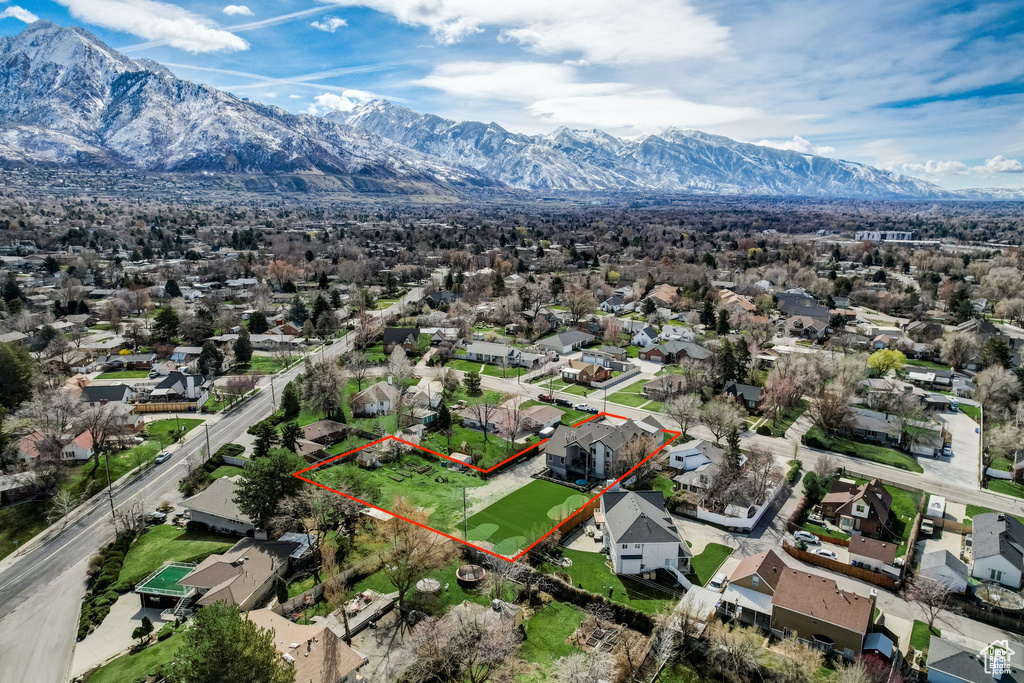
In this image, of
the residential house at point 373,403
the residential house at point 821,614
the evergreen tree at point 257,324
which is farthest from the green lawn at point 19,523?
the residential house at point 821,614

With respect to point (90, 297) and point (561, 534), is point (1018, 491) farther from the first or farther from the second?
point (90, 297)

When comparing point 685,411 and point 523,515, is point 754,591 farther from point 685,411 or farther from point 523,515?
point 685,411

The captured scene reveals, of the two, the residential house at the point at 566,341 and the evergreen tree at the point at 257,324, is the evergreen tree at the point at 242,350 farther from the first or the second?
the residential house at the point at 566,341

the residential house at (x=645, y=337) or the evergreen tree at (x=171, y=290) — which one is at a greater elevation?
the evergreen tree at (x=171, y=290)

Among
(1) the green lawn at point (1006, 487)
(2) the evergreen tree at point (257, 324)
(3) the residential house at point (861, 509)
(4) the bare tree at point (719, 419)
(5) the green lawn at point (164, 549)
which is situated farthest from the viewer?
(2) the evergreen tree at point (257, 324)

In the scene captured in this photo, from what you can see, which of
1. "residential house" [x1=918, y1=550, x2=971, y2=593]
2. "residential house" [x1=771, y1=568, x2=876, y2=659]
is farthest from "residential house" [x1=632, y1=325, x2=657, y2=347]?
"residential house" [x1=771, y1=568, x2=876, y2=659]

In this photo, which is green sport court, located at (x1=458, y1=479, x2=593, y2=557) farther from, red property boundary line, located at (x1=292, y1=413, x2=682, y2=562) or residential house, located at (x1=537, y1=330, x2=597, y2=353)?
residential house, located at (x1=537, y1=330, x2=597, y2=353)
